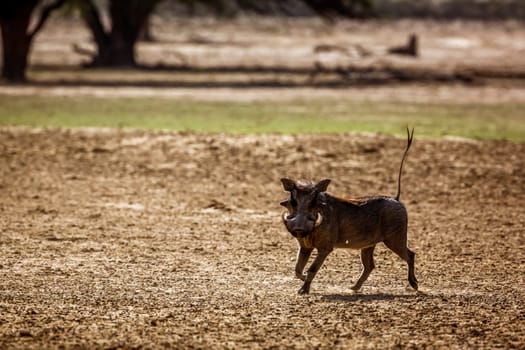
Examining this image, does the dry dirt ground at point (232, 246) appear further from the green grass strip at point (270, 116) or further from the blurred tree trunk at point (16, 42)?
the blurred tree trunk at point (16, 42)

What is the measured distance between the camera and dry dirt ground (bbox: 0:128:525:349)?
851 centimetres

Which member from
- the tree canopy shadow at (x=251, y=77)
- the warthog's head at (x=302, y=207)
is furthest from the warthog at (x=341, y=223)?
the tree canopy shadow at (x=251, y=77)

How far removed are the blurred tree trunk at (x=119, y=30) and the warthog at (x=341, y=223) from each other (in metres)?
32.2

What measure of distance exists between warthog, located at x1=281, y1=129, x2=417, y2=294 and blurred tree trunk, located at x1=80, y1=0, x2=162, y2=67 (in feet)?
106

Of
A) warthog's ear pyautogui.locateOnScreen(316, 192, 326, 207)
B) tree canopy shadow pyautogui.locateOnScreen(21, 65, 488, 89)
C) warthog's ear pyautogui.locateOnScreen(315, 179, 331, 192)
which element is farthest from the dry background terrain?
tree canopy shadow pyautogui.locateOnScreen(21, 65, 488, 89)

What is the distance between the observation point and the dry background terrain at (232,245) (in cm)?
852

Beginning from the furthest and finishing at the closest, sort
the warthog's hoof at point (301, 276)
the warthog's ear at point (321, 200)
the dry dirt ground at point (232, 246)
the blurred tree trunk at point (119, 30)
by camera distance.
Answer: the blurred tree trunk at point (119, 30), the warthog's hoof at point (301, 276), the warthog's ear at point (321, 200), the dry dirt ground at point (232, 246)

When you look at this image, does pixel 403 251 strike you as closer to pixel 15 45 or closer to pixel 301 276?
pixel 301 276

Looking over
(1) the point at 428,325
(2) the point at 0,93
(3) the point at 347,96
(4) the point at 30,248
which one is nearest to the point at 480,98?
(3) the point at 347,96

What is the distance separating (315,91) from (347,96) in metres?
1.79

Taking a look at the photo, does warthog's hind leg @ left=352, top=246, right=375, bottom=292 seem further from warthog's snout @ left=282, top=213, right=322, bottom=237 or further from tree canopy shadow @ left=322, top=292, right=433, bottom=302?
warthog's snout @ left=282, top=213, right=322, bottom=237

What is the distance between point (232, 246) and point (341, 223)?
2769mm

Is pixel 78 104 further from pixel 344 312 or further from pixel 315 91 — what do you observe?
pixel 344 312

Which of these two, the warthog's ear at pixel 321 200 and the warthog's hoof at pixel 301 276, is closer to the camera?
the warthog's ear at pixel 321 200
